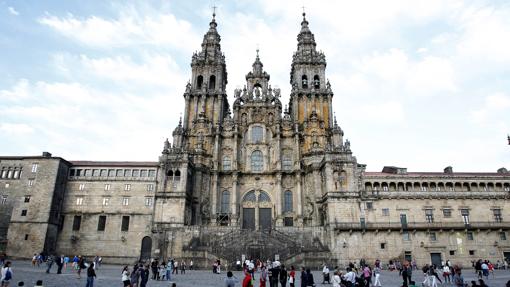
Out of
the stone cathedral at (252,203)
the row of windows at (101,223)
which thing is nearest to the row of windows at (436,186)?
the stone cathedral at (252,203)

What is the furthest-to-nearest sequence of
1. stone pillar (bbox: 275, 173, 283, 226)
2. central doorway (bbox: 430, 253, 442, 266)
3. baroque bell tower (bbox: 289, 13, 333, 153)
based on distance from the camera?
1. baroque bell tower (bbox: 289, 13, 333, 153)
2. stone pillar (bbox: 275, 173, 283, 226)
3. central doorway (bbox: 430, 253, 442, 266)

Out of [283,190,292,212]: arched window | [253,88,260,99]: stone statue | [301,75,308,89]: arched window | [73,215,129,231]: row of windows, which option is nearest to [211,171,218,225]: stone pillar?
[283,190,292,212]: arched window

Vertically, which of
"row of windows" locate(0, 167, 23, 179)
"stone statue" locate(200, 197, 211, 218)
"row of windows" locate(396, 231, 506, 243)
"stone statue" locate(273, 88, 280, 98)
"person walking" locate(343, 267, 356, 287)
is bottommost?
"person walking" locate(343, 267, 356, 287)

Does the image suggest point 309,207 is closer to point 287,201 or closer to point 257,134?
point 287,201

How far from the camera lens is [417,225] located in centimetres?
4409

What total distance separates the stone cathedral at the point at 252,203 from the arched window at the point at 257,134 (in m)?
0.17

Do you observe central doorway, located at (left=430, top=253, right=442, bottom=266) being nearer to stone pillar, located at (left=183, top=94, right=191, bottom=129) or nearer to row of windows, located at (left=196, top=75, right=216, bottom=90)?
stone pillar, located at (left=183, top=94, right=191, bottom=129)

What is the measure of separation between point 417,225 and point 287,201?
17.7 meters

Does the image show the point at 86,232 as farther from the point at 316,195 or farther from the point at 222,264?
the point at 316,195

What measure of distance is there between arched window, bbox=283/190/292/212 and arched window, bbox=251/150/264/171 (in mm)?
5566

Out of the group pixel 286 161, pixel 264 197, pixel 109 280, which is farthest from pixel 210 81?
pixel 109 280

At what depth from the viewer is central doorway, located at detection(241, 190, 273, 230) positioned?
50500mm

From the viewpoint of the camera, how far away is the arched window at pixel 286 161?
53.7m

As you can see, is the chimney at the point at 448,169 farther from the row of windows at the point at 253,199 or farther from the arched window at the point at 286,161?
the row of windows at the point at 253,199
